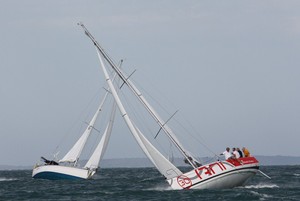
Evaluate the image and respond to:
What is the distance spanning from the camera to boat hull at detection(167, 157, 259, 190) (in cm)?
3406

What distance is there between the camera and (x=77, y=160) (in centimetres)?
5891

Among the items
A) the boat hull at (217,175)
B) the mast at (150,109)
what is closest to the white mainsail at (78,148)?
the mast at (150,109)

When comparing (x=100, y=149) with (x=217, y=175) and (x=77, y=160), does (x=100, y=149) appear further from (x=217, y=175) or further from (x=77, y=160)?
(x=217, y=175)

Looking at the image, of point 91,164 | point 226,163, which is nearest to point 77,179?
point 91,164

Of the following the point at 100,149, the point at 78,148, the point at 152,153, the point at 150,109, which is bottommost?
the point at 152,153

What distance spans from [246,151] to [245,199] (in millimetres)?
4776

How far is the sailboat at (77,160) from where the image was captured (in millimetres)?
56562

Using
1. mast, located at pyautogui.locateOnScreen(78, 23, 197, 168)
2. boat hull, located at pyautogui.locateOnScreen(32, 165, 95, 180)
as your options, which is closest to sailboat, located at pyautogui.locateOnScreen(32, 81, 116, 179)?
boat hull, located at pyautogui.locateOnScreen(32, 165, 95, 180)

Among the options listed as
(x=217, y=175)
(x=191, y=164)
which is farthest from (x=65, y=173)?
(x=217, y=175)

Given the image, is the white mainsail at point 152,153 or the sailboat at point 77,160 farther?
the sailboat at point 77,160

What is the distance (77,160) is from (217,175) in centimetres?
2670

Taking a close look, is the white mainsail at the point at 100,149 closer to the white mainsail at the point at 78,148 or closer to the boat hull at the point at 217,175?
the white mainsail at the point at 78,148

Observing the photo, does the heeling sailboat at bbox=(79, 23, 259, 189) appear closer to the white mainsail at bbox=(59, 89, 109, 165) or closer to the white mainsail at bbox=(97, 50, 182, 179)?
the white mainsail at bbox=(97, 50, 182, 179)

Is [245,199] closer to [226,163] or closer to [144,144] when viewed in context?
[226,163]
